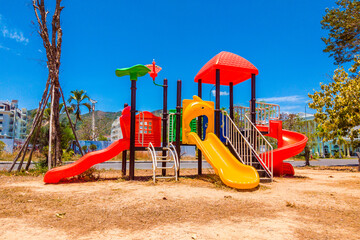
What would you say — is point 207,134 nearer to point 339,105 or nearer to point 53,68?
point 53,68

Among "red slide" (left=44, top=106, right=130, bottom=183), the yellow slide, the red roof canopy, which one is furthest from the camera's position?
the red roof canopy

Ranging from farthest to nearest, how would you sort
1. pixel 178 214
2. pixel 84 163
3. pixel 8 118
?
pixel 8 118 → pixel 84 163 → pixel 178 214

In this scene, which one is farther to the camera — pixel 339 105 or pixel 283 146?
pixel 339 105

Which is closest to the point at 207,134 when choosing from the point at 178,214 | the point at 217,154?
the point at 217,154

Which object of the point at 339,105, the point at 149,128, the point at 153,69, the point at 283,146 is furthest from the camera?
the point at 339,105

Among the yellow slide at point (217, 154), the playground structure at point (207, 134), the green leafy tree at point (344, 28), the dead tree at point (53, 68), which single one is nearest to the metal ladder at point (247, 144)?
the playground structure at point (207, 134)

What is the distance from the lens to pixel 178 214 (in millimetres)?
4703

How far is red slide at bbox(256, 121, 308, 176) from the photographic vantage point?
35.2 ft

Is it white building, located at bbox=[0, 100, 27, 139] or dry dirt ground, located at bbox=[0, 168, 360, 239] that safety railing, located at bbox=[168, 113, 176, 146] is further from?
white building, located at bbox=[0, 100, 27, 139]

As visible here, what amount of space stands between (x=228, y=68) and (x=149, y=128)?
11.7 ft

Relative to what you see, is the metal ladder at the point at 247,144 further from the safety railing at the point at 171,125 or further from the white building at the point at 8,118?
the white building at the point at 8,118

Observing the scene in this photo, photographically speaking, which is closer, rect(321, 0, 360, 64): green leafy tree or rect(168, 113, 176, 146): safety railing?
rect(168, 113, 176, 146): safety railing

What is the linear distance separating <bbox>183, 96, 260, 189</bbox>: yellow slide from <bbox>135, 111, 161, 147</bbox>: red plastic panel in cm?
97

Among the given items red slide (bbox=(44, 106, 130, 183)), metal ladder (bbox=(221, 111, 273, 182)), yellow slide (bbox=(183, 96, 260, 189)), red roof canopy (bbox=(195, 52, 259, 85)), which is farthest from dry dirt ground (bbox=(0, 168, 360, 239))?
red roof canopy (bbox=(195, 52, 259, 85))
